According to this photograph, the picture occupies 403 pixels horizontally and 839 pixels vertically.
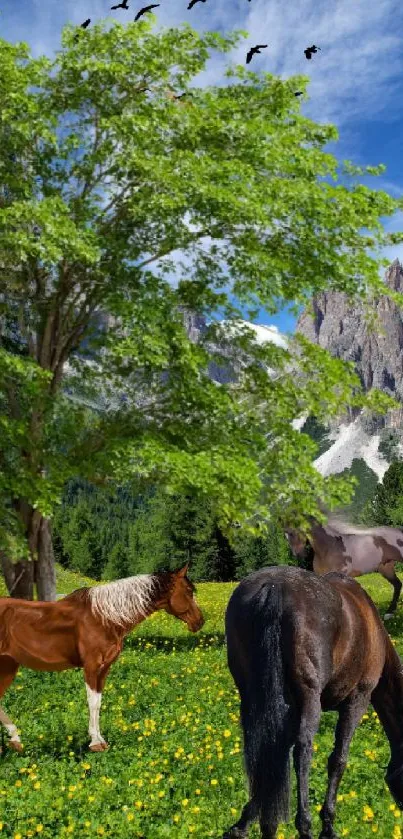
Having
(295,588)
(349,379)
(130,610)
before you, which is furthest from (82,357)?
(295,588)

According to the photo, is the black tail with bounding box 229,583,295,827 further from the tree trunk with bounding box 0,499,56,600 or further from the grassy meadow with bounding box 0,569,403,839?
the tree trunk with bounding box 0,499,56,600

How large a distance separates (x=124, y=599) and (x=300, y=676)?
12.5 ft

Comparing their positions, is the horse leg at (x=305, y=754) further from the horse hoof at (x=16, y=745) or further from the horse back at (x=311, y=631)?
the horse hoof at (x=16, y=745)

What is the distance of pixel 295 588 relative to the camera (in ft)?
21.9

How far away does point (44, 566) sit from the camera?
18.2m

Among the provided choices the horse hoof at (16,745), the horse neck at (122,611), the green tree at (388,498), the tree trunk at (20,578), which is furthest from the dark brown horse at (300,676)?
the green tree at (388,498)

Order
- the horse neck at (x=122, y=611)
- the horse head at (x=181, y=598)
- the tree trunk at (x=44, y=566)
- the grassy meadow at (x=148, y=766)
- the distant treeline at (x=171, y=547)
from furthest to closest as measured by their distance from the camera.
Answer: the distant treeline at (x=171, y=547), the tree trunk at (x=44, y=566), the horse head at (x=181, y=598), the horse neck at (x=122, y=611), the grassy meadow at (x=148, y=766)

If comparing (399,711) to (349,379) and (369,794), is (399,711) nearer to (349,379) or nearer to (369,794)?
(369,794)

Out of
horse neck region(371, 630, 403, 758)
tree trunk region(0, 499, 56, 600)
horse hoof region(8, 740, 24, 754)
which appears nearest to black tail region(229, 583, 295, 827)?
horse neck region(371, 630, 403, 758)

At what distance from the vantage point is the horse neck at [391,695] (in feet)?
24.7

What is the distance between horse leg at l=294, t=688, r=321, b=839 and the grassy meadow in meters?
1.26

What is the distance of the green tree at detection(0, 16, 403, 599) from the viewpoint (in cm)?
1509

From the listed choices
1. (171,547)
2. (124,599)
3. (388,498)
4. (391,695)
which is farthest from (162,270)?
(388,498)

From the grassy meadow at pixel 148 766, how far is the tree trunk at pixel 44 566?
371 centimetres
